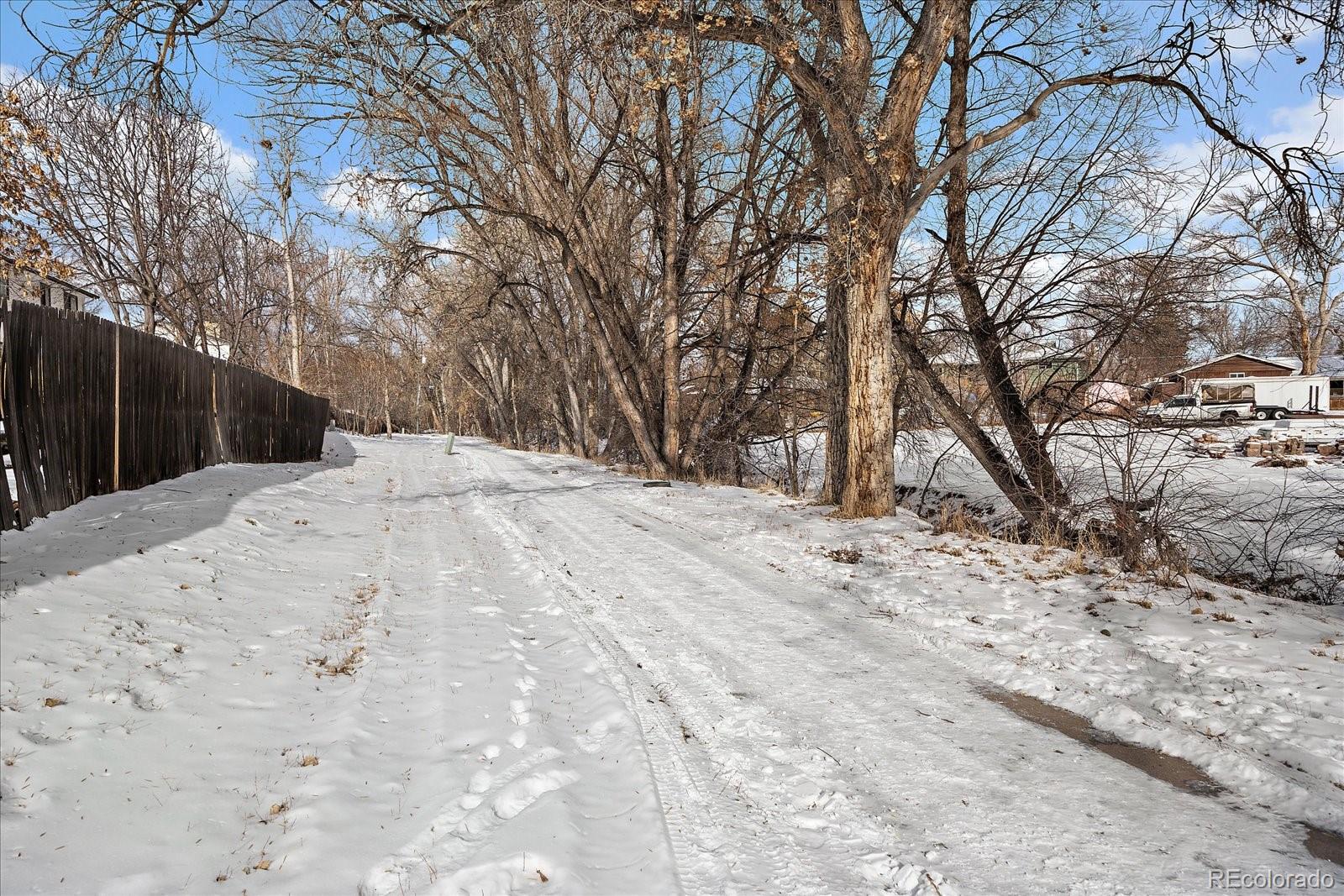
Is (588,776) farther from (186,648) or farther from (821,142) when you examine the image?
(821,142)

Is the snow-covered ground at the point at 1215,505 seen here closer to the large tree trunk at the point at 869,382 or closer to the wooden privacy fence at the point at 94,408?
the large tree trunk at the point at 869,382

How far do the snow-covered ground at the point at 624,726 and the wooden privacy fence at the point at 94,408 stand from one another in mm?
468

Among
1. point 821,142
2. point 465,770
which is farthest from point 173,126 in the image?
point 465,770

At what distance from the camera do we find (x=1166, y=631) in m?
4.82

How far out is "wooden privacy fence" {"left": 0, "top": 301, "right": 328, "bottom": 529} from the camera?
5625mm

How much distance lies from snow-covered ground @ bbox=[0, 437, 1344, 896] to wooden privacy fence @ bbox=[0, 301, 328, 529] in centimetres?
47

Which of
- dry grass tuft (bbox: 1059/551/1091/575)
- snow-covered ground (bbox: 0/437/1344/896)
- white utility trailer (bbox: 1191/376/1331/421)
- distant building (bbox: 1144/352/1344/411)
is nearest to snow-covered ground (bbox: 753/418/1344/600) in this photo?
dry grass tuft (bbox: 1059/551/1091/575)

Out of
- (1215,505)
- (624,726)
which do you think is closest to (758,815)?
(624,726)

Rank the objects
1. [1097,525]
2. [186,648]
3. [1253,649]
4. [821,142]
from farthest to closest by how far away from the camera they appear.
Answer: [821,142] → [1097,525] → [1253,649] → [186,648]

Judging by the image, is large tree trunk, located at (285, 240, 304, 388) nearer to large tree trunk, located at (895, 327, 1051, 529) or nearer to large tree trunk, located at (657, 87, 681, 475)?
large tree trunk, located at (657, 87, 681, 475)

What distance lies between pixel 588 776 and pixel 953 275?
33.0ft

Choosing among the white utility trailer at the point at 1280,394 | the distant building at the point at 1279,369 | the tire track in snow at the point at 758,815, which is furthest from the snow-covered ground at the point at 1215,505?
the distant building at the point at 1279,369

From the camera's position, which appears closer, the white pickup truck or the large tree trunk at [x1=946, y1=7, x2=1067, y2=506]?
the large tree trunk at [x1=946, y1=7, x2=1067, y2=506]

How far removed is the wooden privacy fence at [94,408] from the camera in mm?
Result: 5625
